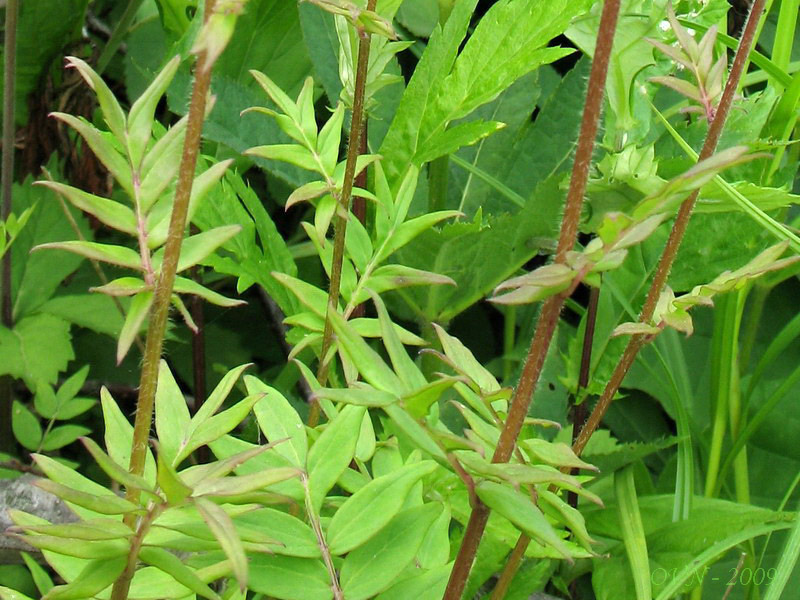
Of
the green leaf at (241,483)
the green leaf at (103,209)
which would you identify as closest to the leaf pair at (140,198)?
the green leaf at (103,209)

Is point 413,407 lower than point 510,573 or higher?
higher

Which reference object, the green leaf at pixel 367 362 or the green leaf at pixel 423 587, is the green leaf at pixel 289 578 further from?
→ the green leaf at pixel 367 362

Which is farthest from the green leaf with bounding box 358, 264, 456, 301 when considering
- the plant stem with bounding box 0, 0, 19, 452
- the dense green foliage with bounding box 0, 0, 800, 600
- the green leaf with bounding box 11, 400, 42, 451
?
the plant stem with bounding box 0, 0, 19, 452

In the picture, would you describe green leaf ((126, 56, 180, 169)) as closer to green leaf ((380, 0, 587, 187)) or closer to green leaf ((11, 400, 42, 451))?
green leaf ((380, 0, 587, 187))

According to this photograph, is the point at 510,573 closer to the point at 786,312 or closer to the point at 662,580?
the point at 662,580

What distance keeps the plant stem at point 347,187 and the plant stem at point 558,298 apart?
9.7 inches

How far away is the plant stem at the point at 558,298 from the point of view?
486mm

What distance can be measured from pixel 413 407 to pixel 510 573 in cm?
29

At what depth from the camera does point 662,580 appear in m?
1.05

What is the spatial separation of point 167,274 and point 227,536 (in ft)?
0.53

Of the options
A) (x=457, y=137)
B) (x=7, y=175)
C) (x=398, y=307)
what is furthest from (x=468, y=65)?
(x=7, y=175)

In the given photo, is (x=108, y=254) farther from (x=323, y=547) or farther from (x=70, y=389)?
(x=70, y=389)

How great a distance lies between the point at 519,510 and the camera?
1.74 ft

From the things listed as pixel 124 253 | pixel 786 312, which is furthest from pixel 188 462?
pixel 786 312
